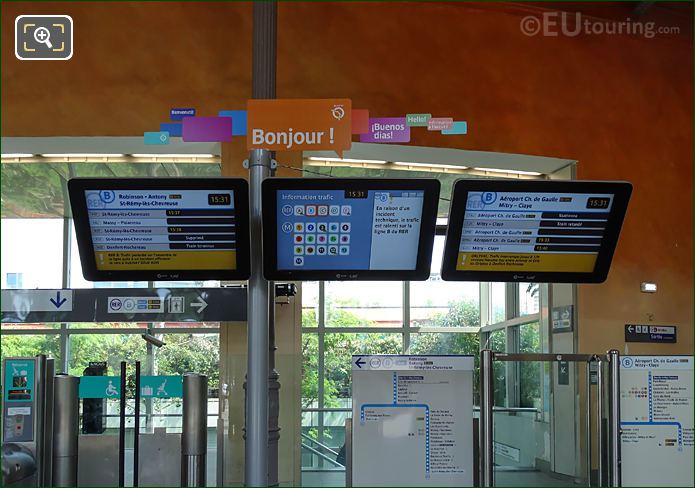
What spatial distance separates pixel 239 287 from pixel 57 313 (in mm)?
1612

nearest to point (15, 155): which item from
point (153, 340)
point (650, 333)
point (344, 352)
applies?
point (153, 340)

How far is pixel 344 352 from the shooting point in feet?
24.5

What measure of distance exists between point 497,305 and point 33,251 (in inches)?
171

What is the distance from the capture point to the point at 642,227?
784 cm

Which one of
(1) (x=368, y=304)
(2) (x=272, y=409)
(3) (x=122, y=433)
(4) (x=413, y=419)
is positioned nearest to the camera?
(2) (x=272, y=409)

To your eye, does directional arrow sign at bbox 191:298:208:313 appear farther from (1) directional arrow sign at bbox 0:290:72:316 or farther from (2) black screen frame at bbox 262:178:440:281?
(2) black screen frame at bbox 262:178:440:281

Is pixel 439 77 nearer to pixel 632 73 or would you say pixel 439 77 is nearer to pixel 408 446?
pixel 632 73

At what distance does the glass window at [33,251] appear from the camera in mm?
7227

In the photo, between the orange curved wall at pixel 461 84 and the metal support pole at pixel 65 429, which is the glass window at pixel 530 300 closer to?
the orange curved wall at pixel 461 84

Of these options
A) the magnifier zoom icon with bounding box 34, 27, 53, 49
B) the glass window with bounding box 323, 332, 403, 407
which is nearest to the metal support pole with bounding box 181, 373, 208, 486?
the magnifier zoom icon with bounding box 34, 27, 53, 49

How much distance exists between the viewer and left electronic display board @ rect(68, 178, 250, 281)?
3160mm

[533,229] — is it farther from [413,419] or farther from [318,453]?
[318,453]

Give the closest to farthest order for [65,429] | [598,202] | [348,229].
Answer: [348,229] < [598,202] < [65,429]

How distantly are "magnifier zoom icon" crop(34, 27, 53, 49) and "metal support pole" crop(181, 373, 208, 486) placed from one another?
7.23ft
